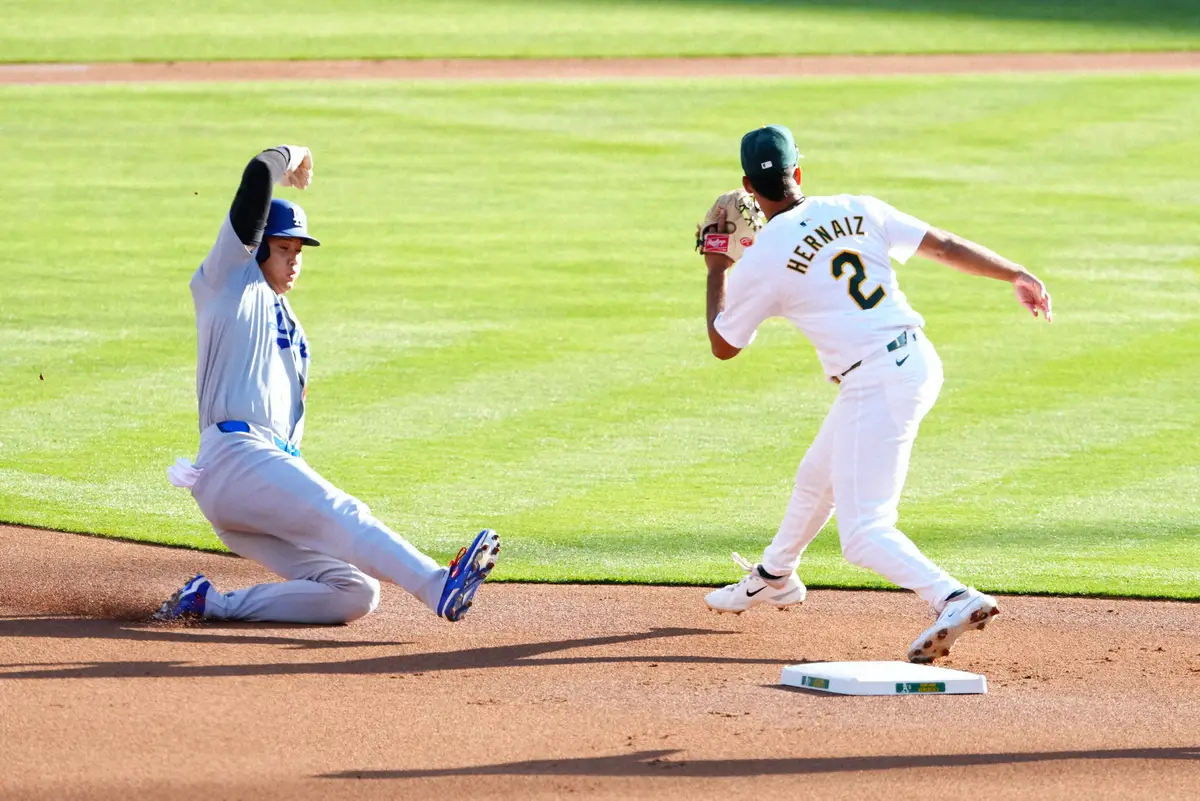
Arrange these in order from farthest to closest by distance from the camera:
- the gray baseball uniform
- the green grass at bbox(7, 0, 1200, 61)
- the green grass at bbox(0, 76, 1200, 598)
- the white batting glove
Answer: the green grass at bbox(7, 0, 1200, 61), the green grass at bbox(0, 76, 1200, 598), the white batting glove, the gray baseball uniform

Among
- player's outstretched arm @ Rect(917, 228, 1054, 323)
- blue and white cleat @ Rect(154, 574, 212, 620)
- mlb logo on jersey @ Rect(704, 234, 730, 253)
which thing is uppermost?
mlb logo on jersey @ Rect(704, 234, 730, 253)

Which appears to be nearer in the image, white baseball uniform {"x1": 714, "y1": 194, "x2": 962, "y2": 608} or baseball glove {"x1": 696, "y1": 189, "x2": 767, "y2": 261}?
white baseball uniform {"x1": 714, "y1": 194, "x2": 962, "y2": 608}

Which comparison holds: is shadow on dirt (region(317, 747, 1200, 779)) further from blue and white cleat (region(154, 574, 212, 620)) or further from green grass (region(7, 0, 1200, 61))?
green grass (region(7, 0, 1200, 61))

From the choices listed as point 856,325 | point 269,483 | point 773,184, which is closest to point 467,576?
point 269,483

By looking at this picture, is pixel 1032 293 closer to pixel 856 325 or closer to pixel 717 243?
pixel 856 325

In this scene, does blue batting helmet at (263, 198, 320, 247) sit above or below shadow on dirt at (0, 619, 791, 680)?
above

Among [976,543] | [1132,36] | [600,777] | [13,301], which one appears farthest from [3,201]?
[1132,36]

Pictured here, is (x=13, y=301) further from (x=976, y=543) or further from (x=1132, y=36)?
(x=1132, y=36)

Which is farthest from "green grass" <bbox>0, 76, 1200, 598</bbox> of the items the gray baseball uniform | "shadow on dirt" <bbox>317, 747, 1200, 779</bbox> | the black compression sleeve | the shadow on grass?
the shadow on grass

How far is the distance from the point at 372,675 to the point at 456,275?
25.3ft

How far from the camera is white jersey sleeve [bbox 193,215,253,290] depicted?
584cm

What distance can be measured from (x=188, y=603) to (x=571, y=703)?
164cm

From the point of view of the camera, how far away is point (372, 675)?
5414 mm

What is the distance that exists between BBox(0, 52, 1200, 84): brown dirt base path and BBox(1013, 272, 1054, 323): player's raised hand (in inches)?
683
